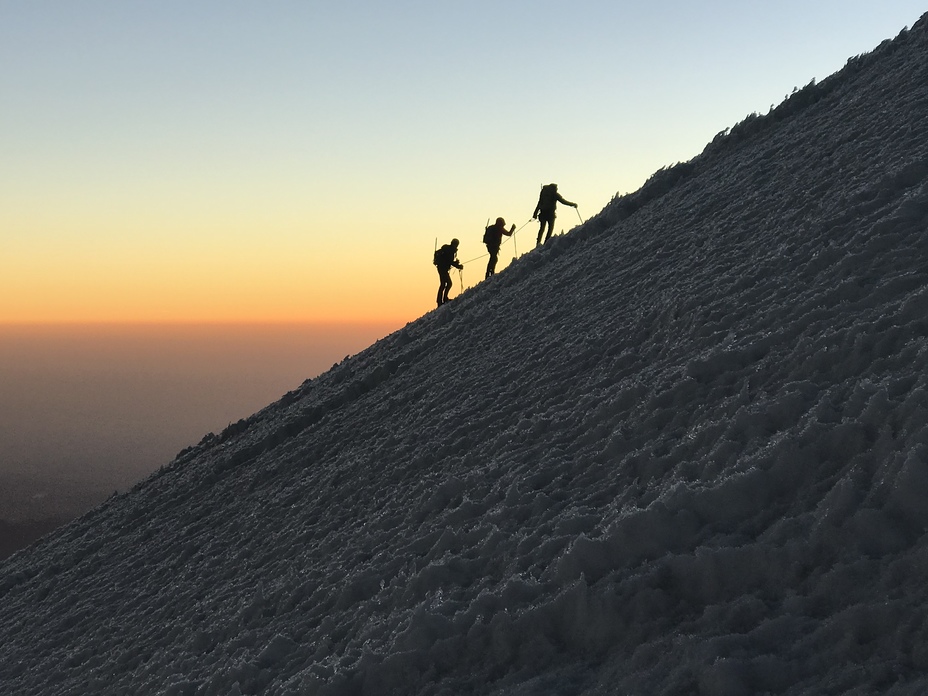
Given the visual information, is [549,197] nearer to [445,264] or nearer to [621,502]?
[445,264]

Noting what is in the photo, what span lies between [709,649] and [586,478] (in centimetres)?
229

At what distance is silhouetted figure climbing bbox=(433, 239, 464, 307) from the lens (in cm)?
2100

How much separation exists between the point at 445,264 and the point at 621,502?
53.1 ft

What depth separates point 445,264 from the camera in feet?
69.3

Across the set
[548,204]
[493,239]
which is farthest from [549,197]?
[493,239]

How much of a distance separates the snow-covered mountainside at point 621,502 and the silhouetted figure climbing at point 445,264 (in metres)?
7.57

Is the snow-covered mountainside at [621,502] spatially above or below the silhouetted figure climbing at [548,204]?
below

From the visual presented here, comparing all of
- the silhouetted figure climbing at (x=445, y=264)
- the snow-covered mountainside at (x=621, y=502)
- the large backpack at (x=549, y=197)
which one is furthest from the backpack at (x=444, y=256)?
the snow-covered mountainside at (x=621, y=502)

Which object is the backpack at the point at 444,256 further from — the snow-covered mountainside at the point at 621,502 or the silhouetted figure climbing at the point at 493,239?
the snow-covered mountainside at the point at 621,502

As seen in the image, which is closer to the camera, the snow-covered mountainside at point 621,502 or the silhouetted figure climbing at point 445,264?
the snow-covered mountainside at point 621,502

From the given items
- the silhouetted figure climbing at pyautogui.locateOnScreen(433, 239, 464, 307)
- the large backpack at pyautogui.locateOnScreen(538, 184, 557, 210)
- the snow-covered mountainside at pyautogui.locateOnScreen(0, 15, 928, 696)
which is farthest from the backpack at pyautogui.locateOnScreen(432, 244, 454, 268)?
the snow-covered mountainside at pyautogui.locateOnScreen(0, 15, 928, 696)

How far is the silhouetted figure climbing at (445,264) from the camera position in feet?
68.9

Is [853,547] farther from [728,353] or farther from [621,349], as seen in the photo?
[621,349]

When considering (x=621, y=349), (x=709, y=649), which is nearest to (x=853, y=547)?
(x=709, y=649)
